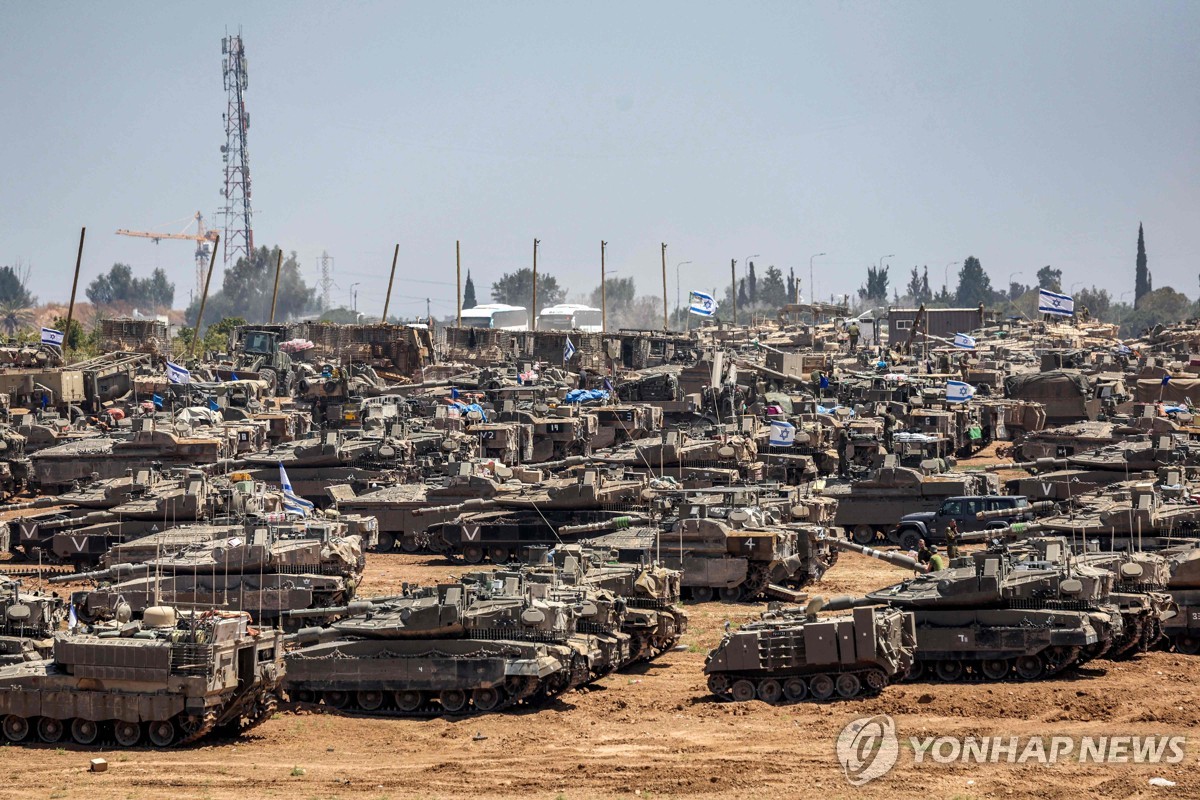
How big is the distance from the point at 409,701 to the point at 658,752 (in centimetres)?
521

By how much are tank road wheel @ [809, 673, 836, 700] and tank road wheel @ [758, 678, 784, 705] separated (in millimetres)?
523

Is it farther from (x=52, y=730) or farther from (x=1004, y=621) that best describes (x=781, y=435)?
(x=52, y=730)

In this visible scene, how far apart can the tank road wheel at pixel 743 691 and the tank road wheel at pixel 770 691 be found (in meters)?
0.15

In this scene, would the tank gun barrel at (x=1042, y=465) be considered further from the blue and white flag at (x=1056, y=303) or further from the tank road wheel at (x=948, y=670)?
the blue and white flag at (x=1056, y=303)

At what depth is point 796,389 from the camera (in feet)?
298

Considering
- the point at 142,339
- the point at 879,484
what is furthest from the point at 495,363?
the point at 879,484

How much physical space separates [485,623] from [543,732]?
2454 millimetres

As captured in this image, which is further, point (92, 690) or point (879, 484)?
point (879, 484)

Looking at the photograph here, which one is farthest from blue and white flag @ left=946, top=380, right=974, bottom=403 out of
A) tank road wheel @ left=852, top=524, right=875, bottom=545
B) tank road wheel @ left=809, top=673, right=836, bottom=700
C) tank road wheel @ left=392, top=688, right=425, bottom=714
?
tank road wheel @ left=392, top=688, right=425, bottom=714

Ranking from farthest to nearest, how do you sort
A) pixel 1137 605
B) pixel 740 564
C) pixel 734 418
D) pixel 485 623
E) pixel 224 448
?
pixel 734 418 → pixel 224 448 → pixel 740 564 → pixel 1137 605 → pixel 485 623

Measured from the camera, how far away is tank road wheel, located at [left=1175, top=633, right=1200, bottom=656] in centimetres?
3095

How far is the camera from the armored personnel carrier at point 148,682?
81.1 feet

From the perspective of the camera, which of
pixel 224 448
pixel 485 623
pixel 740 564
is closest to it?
pixel 485 623

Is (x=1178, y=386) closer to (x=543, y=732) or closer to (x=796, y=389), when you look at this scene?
(x=796, y=389)
